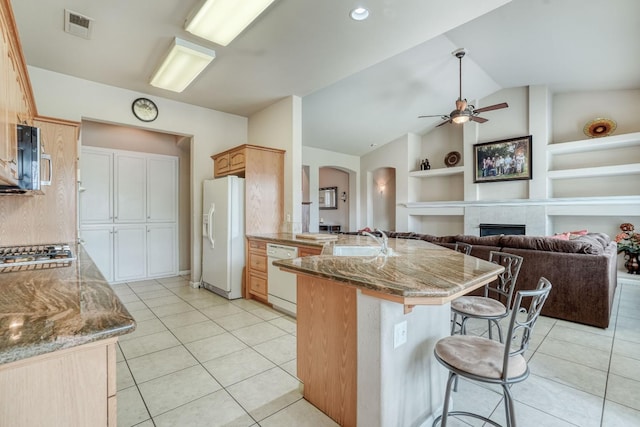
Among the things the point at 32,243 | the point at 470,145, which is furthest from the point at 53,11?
the point at 470,145

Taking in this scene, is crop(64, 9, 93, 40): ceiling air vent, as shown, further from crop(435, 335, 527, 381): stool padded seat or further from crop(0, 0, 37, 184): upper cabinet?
crop(435, 335, 527, 381): stool padded seat

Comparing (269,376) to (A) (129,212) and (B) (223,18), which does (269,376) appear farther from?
(A) (129,212)

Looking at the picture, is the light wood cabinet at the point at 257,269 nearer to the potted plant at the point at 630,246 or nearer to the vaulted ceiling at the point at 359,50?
the vaulted ceiling at the point at 359,50

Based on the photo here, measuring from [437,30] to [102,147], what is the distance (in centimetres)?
492

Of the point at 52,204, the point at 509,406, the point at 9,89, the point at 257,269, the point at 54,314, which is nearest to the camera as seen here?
the point at 54,314

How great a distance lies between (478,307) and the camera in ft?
6.19

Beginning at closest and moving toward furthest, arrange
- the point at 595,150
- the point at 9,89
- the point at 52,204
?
the point at 9,89 < the point at 52,204 < the point at 595,150

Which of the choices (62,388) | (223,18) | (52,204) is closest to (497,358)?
(62,388)

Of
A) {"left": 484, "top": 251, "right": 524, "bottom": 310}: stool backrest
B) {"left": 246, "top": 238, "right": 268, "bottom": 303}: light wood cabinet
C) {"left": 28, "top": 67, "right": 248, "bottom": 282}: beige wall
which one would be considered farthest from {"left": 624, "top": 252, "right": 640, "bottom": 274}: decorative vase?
{"left": 28, "top": 67, "right": 248, "bottom": 282}: beige wall

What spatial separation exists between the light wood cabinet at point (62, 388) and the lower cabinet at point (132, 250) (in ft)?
15.1

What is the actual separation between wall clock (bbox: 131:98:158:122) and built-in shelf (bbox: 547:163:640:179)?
6.97m

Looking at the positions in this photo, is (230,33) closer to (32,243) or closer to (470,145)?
(32,243)

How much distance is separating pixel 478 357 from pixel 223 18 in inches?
112

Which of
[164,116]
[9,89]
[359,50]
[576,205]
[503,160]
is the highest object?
[359,50]
